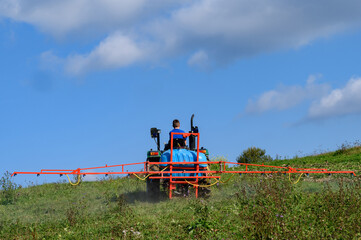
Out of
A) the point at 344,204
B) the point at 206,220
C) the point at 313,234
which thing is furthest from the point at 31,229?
the point at 344,204

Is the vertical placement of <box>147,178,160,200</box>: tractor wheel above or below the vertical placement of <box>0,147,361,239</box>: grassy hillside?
above

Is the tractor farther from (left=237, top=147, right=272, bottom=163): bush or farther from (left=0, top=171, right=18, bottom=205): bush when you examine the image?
(left=237, top=147, right=272, bottom=163): bush

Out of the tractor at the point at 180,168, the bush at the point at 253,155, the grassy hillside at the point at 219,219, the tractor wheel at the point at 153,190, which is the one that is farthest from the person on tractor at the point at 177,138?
→ the bush at the point at 253,155

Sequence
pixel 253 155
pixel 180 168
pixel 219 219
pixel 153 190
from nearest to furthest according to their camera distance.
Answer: pixel 219 219, pixel 180 168, pixel 153 190, pixel 253 155

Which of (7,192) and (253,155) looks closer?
(7,192)

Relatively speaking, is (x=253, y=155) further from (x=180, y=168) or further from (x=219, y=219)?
(x=219, y=219)

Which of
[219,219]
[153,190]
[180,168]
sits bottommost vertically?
[219,219]

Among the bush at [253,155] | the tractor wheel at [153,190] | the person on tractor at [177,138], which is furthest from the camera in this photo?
the bush at [253,155]

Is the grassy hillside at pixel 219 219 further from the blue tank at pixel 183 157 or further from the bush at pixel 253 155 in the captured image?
the bush at pixel 253 155

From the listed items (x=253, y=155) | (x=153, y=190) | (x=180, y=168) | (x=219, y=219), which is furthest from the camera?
(x=253, y=155)

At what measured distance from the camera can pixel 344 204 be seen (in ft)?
34.8

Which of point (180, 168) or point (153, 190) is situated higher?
point (180, 168)

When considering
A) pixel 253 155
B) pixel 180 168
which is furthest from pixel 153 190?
pixel 253 155

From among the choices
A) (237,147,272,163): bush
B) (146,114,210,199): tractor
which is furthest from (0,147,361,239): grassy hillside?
(237,147,272,163): bush
